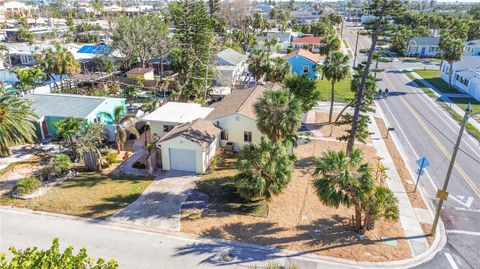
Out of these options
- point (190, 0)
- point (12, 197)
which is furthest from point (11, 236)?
point (190, 0)

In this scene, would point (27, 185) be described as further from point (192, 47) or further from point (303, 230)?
point (192, 47)

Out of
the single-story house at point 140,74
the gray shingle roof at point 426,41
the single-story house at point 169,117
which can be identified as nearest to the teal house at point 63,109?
the single-story house at point 169,117

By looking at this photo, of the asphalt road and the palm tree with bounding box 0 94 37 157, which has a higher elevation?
the palm tree with bounding box 0 94 37 157

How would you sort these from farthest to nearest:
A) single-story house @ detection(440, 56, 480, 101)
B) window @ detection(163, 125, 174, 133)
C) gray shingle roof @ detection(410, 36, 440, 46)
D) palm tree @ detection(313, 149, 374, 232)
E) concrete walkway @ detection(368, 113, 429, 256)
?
gray shingle roof @ detection(410, 36, 440, 46), single-story house @ detection(440, 56, 480, 101), window @ detection(163, 125, 174, 133), concrete walkway @ detection(368, 113, 429, 256), palm tree @ detection(313, 149, 374, 232)

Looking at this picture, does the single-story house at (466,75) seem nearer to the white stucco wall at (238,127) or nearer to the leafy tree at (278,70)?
the leafy tree at (278,70)

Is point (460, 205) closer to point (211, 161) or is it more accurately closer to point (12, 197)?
point (211, 161)

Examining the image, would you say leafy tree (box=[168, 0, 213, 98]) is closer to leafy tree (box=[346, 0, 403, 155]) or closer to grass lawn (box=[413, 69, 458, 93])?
leafy tree (box=[346, 0, 403, 155])

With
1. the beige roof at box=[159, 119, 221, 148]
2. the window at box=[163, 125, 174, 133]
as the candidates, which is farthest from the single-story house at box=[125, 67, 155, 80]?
the beige roof at box=[159, 119, 221, 148]

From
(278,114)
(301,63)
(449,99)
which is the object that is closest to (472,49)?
(449,99)
